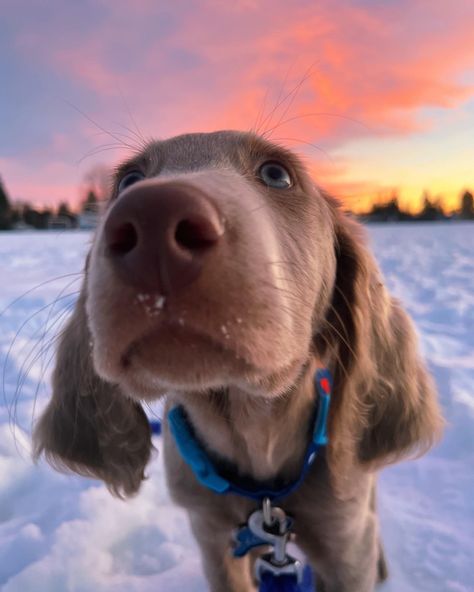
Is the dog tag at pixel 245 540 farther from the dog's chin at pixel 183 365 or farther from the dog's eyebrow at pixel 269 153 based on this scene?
the dog's eyebrow at pixel 269 153

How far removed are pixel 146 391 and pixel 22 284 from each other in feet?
23.7

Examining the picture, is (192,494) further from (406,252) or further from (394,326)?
(406,252)

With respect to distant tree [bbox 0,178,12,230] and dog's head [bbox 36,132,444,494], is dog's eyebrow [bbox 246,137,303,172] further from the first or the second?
distant tree [bbox 0,178,12,230]

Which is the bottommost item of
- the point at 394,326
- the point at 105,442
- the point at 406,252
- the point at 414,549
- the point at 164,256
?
the point at 406,252

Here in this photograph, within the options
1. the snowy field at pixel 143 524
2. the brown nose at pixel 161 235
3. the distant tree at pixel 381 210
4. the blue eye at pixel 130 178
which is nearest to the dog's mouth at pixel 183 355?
the brown nose at pixel 161 235

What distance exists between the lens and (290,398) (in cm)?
164

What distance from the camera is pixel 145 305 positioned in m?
0.96

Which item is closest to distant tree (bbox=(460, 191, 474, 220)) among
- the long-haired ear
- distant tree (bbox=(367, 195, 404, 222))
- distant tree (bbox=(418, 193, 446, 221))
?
distant tree (bbox=(418, 193, 446, 221))

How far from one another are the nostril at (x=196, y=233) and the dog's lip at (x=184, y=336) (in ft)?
0.48

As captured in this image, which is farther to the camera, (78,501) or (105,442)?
(78,501)

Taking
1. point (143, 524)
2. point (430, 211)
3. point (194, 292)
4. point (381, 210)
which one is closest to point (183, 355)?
A: point (194, 292)

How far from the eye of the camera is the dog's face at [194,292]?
2.98 feet

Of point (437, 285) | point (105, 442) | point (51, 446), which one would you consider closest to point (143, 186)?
point (105, 442)

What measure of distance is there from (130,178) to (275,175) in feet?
1.61
